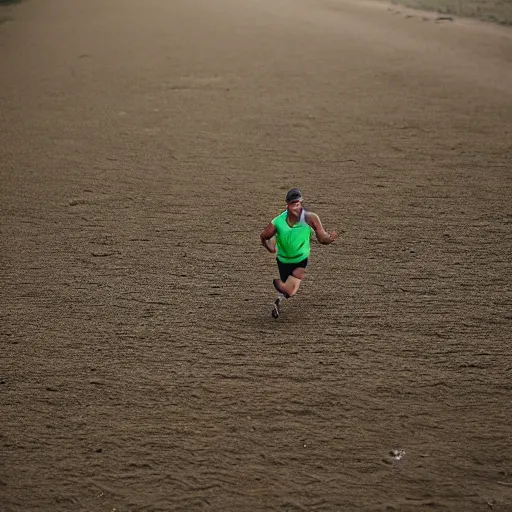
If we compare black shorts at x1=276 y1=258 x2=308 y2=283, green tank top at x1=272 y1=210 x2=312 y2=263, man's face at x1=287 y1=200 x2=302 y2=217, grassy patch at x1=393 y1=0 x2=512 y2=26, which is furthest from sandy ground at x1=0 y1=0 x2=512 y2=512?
grassy patch at x1=393 y1=0 x2=512 y2=26

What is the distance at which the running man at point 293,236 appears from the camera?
6.76m

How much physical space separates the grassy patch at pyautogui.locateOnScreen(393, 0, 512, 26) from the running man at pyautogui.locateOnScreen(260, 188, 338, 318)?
55.9ft

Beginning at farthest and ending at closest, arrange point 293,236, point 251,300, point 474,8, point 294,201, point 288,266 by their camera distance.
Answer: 1. point 474,8
2. point 251,300
3. point 288,266
4. point 293,236
5. point 294,201

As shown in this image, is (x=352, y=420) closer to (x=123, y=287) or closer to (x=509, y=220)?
(x=123, y=287)

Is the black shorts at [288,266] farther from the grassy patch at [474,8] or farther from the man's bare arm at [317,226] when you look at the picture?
the grassy patch at [474,8]

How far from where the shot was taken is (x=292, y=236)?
22.2 ft

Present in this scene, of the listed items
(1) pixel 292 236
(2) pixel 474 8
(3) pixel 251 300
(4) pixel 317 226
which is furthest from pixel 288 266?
(2) pixel 474 8

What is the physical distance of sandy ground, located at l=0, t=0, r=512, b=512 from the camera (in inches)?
204

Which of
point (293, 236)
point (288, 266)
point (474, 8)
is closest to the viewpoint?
point (293, 236)

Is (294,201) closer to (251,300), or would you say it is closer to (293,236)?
(293,236)

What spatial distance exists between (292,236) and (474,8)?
19.0 meters

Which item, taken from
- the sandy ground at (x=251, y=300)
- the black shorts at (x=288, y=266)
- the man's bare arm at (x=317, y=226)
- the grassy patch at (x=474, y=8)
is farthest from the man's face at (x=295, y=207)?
the grassy patch at (x=474, y=8)

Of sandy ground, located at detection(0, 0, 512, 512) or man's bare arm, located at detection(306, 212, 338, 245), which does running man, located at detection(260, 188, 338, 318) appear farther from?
sandy ground, located at detection(0, 0, 512, 512)

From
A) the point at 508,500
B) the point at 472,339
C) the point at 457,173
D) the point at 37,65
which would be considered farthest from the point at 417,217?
the point at 37,65
